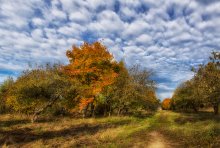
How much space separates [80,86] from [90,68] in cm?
558

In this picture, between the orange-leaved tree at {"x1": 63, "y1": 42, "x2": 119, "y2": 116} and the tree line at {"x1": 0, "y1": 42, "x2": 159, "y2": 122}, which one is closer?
the tree line at {"x1": 0, "y1": 42, "x2": 159, "y2": 122}

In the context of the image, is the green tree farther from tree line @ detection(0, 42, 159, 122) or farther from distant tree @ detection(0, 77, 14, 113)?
distant tree @ detection(0, 77, 14, 113)

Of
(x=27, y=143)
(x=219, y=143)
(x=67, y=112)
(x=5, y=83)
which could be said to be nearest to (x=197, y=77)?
(x=219, y=143)

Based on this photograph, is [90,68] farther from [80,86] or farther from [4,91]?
[4,91]

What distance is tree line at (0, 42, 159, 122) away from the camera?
114 ft

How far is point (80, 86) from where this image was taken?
146 ft

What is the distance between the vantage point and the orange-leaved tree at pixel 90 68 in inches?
1929

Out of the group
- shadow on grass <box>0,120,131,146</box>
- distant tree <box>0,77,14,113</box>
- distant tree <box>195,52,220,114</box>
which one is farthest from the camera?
distant tree <box>0,77,14,113</box>

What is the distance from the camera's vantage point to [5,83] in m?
57.5

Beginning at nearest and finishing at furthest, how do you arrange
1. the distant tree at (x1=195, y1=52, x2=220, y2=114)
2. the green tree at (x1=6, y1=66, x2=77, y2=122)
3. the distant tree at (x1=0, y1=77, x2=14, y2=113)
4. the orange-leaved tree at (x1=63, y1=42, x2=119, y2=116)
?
the distant tree at (x1=195, y1=52, x2=220, y2=114), the green tree at (x1=6, y1=66, x2=77, y2=122), the orange-leaved tree at (x1=63, y1=42, x2=119, y2=116), the distant tree at (x1=0, y1=77, x2=14, y2=113)

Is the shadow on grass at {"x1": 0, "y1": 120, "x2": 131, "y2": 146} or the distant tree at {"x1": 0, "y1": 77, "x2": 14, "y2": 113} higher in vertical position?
the distant tree at {"x1": 0, "y1": 77, "x2": 14, "y2": 113}

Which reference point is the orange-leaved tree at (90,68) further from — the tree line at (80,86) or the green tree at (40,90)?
the green tree at (40,90)

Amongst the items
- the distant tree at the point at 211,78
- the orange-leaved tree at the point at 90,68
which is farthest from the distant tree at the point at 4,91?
the distant tree at the point at 211,78

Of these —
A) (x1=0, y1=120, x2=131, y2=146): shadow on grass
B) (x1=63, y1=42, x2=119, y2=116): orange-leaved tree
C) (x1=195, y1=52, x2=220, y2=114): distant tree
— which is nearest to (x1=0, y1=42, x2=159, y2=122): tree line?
(x1=63, y1=42, x2=119, y2=116): orange-leaved tree
